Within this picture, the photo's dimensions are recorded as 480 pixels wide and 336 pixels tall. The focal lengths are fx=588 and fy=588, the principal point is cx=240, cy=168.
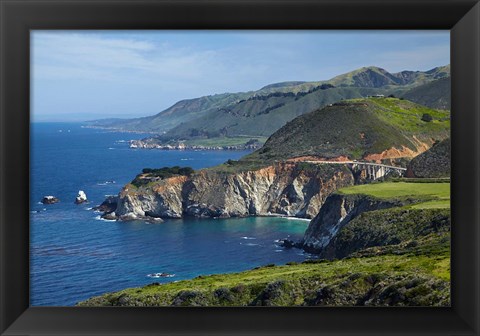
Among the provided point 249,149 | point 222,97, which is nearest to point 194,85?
point 222,97

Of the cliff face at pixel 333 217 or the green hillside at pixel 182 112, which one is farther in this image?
the green hillside at pixel 182 112

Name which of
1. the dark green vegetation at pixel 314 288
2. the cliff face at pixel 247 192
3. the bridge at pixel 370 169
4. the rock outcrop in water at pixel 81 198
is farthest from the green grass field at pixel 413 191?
the rock outcrop in water at pixel 81 198

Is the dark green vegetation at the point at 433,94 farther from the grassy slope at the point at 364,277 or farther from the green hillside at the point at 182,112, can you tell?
the grassy slope at the point at 364,277

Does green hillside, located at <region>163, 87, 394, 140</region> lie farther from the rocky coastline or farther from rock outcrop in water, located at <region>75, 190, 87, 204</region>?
rock outcrop in water, located at <region>75, 190, 87, 204</region>

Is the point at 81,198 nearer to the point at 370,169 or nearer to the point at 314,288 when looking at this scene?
the point at 370,169

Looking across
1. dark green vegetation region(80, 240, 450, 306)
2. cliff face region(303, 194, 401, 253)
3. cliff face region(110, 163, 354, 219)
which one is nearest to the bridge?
cliff face region(110, 163, 354, 219)
